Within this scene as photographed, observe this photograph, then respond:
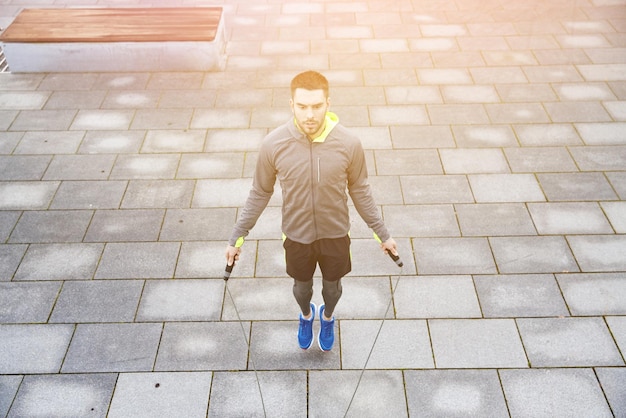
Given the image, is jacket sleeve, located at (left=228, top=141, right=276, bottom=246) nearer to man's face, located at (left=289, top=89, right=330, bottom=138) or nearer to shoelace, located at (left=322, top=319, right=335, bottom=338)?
man's face, located at (left=289, top=89, right=330, bottom=138)

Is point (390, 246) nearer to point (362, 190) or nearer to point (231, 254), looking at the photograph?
point (362, 190)

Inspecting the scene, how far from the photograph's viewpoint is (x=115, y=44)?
834 centimetres

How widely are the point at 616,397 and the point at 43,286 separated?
5031 millimetres

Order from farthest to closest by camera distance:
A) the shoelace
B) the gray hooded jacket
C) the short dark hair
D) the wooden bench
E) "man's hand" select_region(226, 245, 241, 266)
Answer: the wooden bench, the shoelace, "man's hand" select_region(226, 245, 241, 266), the gray hooded jacket, the short dark hair

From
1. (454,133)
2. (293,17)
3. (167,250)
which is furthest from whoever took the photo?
(293,17)

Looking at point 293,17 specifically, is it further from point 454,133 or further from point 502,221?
point 502,221

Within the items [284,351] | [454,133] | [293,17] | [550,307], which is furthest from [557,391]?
[293,17]

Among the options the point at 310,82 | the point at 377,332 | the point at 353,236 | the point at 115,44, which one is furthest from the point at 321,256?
the point at 115,44

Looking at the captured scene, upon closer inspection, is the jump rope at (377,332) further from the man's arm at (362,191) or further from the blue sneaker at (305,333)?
the blue sneaker at (305,333)

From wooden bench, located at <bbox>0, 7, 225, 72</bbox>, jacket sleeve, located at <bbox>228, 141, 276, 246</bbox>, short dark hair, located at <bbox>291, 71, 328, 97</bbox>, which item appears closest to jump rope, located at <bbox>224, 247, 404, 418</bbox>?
jacket sleeve, located at <bbox>228, 141, 276, 246</bbox>

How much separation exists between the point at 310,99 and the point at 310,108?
54mm

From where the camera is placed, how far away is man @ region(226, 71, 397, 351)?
11.6ft

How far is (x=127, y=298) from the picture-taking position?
524 centimetres

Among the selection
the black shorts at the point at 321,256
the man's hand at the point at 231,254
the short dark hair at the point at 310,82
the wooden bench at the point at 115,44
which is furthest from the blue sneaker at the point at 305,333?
the wooden bench at the point at 115,44
